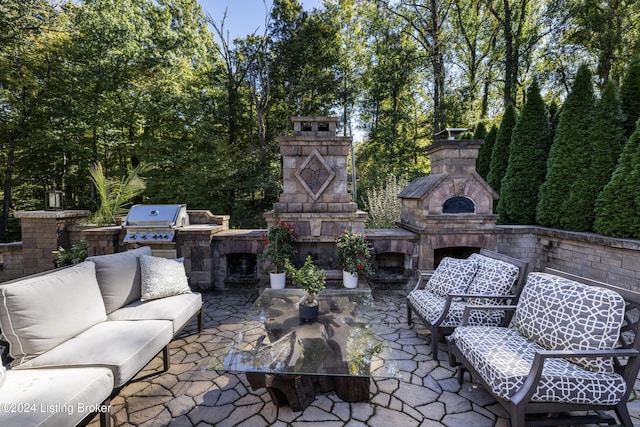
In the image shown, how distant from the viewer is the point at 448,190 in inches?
183

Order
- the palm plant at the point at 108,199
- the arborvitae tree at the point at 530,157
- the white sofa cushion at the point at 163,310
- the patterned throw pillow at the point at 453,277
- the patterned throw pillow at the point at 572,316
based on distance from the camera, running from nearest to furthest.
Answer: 1. the patterned throw pillow at the point at 572,316
2. the white sofa cushion at the point at 163,310
3. the patterned throw pillow at the point at 453,277
4. the palm plant at the point at 108,199
5. the arborvitae tree at the point at 530,157

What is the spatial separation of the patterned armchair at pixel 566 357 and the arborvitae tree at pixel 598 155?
351cm

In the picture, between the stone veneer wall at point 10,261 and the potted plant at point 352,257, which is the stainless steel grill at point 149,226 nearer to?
the stone veneer wall at point 10,261

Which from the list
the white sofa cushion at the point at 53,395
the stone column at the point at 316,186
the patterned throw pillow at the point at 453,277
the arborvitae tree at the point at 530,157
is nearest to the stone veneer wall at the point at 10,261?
the stone column at the point at 316,186

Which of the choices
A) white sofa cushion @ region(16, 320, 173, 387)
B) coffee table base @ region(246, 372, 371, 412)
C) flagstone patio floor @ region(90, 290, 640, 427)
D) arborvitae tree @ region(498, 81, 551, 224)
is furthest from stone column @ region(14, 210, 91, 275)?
arborvitae tree @ region(498, 81, 551, 224)

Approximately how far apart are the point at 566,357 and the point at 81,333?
3.49 m

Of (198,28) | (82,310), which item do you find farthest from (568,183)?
(198,28)

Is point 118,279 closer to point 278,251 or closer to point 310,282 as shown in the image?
point 310,282

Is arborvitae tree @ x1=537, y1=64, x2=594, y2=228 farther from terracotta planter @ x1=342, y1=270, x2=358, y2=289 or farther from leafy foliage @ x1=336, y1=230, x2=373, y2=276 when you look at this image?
terracotta planter @ x1=342, y1=270, x2=358, y2=289

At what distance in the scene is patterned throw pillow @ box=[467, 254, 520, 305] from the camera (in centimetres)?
273

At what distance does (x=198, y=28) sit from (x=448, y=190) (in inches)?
488

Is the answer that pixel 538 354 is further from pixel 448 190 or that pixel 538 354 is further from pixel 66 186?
pixel 66 186

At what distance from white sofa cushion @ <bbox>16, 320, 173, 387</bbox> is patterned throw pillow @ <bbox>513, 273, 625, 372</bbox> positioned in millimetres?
2990

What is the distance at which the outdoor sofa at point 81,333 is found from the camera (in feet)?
5.14
